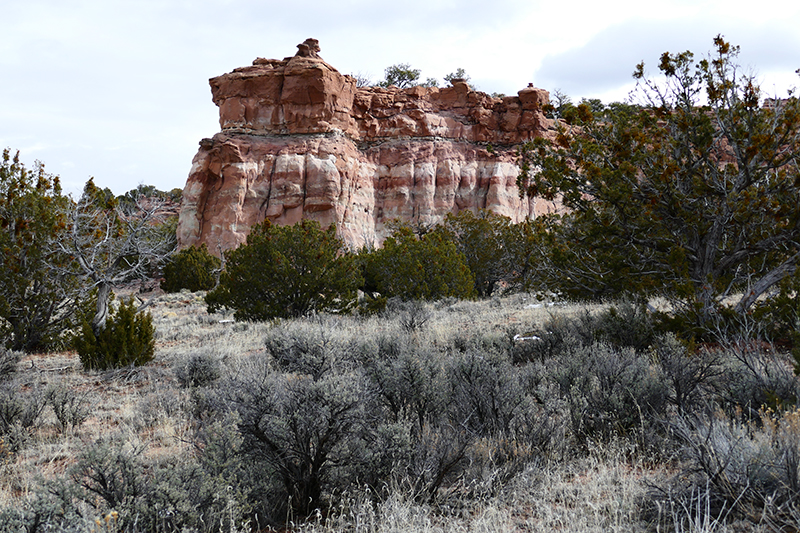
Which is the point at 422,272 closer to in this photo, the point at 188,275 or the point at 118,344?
the point at 118,344

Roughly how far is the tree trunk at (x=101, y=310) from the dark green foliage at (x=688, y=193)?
309 inches

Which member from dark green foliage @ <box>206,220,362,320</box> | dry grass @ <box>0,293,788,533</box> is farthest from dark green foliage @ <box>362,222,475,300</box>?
dry grass @ <box>0,293,788,533</box>

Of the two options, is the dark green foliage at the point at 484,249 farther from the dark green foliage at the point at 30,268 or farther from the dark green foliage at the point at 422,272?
the dark green foliage at the point at 30,268

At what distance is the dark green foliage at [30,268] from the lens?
10195 mm

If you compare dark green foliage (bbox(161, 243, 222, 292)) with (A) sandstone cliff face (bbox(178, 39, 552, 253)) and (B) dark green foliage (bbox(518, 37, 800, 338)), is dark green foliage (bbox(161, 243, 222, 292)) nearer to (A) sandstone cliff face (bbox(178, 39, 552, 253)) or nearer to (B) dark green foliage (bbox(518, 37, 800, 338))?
(A) sandstone cliff face (bbox(178, 39, 552, 253))

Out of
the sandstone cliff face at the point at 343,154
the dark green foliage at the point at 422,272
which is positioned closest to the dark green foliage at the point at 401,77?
the sandstone cliff face at the point at 343,154

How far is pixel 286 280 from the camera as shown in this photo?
13.7m

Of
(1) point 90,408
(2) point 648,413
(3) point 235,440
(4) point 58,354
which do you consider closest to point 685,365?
(2) point 648,413

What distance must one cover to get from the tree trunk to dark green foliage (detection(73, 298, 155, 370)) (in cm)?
8

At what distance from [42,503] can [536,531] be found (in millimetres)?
2644

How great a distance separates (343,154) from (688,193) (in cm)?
3205

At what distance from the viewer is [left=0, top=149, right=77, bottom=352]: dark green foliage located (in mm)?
10195

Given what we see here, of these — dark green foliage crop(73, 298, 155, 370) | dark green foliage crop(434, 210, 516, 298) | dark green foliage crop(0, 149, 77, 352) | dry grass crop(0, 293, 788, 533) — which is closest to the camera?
dry grass crop(0, 293, 788, 533)

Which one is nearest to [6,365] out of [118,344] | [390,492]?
[118,344]
